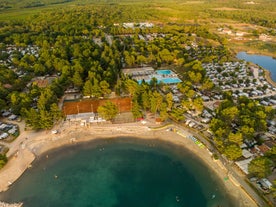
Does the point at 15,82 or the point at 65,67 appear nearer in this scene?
the point at 15,82

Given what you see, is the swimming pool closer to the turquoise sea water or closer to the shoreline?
the turquoise sea water

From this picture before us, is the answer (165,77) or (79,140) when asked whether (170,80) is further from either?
(79,140)

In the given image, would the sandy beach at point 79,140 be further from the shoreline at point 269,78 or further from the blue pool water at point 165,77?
the shoreline at point 269,78

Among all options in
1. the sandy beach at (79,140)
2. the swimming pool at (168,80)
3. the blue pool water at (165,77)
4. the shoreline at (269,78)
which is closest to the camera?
the sandy beach at (79,140)

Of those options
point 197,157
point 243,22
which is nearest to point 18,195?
point 197,157

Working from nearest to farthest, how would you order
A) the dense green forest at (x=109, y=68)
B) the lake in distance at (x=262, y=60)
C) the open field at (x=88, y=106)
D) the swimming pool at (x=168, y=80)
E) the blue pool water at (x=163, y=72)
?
the dense green forest at (x=109, y=68), the open field at (x=88, y=106), the swimming pool at (x=168, y=80), the blue pool water at (x=163, y=72), the lake in distance at (x=262, y=60)

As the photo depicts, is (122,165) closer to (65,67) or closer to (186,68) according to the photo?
(65,67)

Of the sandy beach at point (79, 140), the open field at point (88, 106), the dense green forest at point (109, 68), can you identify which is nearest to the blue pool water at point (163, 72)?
the dense green forest at point (109, 68)
